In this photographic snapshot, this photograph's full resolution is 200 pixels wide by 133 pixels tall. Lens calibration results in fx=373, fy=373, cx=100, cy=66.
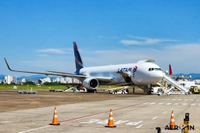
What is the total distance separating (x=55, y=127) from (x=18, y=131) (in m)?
1.97

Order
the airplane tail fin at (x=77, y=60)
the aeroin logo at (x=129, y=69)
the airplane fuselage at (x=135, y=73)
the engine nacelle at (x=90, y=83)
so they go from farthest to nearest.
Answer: the airplane tail fin at (x=77, y=60) → the engine nacelle at (x=90, y=83) → the aeroin logo at (x=129, y=69) → the airplane fuselage at (x=135, y=73)

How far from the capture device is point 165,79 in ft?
237

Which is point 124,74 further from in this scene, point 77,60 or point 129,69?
point 77,60

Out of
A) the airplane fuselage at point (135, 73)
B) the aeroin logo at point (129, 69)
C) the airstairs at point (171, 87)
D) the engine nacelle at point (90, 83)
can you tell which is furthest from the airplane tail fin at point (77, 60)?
the airstairs at point (171, 87)

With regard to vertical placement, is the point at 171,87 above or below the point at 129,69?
below

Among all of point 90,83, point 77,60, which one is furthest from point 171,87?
point 77,60

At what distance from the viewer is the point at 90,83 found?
2753 inches

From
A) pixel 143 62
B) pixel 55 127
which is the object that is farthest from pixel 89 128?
pixel 143 62

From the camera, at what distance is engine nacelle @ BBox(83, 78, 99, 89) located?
69.4 metres

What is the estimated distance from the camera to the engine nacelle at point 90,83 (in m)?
69.4

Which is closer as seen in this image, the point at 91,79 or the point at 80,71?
the point at 91,79

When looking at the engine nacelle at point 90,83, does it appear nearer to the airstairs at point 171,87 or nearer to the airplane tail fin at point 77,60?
the airstairs at point 171,87

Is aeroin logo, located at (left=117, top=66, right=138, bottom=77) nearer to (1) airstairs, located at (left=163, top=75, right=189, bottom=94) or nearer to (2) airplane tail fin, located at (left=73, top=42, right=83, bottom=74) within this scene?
(1) airstairs, located at (left=163, top=75, right=189, bottom=94)

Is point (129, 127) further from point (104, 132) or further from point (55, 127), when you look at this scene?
point (55, 127)
